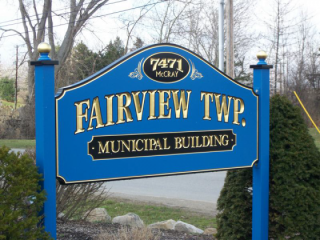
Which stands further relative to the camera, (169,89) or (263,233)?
(263,233)

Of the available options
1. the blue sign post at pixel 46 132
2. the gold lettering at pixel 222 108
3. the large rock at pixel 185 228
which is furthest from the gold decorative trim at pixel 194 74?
the large rock at pixel 185 228

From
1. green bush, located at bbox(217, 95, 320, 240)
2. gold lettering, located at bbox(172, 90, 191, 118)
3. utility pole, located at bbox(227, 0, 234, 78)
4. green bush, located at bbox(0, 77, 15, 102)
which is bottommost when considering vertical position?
green bush, located at bbox(217, 95, 320, 240)

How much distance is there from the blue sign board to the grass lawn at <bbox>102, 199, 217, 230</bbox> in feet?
9.37

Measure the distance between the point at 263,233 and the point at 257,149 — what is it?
83cm

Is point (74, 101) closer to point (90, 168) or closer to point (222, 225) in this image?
point (90, 168)

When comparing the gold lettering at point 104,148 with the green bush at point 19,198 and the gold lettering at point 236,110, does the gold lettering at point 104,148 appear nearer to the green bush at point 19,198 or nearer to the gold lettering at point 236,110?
the green bush at point 19,198

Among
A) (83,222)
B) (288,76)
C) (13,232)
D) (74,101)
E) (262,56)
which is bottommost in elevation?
(83,222)

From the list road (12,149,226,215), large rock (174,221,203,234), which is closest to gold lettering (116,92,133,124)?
large rock (174,221,203,234)

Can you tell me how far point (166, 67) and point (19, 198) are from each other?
167 centimetres

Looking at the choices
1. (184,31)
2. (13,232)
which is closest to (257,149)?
(13,232)

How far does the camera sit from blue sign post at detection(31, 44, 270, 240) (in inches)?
122

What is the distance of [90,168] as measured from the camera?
3.28m

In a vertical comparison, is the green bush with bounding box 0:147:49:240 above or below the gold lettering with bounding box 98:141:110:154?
below

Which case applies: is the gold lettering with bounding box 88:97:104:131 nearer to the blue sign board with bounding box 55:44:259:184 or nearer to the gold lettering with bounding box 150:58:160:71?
the blue sign board with bounding box 55:44:259:184
